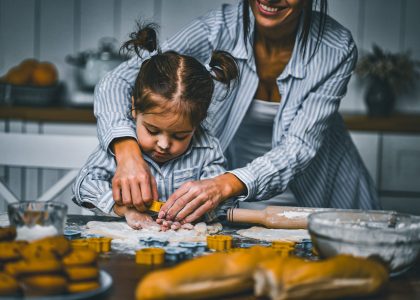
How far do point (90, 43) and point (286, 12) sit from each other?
6.95 ft

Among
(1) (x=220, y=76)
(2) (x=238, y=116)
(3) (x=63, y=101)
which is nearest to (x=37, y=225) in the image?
(1) (x=220, y=76)

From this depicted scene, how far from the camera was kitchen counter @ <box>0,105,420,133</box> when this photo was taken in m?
2.85

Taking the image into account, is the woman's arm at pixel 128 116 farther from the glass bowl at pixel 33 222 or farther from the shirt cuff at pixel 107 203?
the glass bowl at pixel 33 222

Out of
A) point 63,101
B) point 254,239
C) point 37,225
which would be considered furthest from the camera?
point 63,101

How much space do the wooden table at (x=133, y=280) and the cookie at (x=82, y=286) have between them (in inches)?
0.8

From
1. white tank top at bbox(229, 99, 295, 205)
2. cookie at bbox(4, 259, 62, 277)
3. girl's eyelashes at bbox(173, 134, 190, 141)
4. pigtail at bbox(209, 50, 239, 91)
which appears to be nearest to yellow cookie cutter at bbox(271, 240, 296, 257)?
cookie at bbox(4, 259, 62, 277)

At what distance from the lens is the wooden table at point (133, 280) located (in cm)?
83

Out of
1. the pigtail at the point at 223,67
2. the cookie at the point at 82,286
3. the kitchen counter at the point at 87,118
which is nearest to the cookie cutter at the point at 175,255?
the cookie at the point at 82,286

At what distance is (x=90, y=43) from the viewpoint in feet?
11.3

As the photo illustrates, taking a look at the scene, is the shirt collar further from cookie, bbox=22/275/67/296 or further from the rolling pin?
cookie, bbox=22/275/67/296

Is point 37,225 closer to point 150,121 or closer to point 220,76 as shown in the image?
point 150,121

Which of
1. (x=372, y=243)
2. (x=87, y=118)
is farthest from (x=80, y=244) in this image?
(x=87, y=118)

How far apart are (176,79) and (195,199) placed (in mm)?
354

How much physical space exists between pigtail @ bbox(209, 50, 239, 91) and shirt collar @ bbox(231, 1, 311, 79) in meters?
0.12
